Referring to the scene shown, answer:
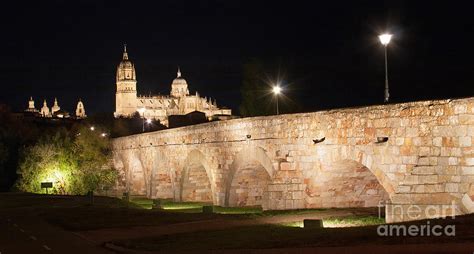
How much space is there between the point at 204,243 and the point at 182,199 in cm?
2467

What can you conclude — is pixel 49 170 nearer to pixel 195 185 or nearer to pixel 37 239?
pixel 195 185

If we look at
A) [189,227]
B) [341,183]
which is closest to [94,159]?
[341,183]

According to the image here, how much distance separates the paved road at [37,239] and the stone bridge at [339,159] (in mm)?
7409

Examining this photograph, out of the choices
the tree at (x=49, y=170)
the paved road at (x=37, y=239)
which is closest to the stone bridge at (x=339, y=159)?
the paved road at (x=37, y=239)

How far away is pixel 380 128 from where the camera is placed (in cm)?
1980

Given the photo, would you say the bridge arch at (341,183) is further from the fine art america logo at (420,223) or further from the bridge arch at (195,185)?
the bridge arch at (195,185)

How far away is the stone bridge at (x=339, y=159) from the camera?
1681 cm

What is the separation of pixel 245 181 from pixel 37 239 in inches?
525

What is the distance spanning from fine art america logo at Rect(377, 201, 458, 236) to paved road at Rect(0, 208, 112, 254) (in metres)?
6.63

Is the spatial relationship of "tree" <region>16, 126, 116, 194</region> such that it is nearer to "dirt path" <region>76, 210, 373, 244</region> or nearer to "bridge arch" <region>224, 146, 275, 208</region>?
"bridge arch" <region>224, 146, 275, 208</region>

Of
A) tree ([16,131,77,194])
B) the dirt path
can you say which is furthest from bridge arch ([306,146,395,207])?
tree ([16,131,77,194])

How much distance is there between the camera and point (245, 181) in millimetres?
32281

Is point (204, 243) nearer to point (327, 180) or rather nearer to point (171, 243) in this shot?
point (171, 243)

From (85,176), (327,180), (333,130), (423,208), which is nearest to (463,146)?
(423,208)
